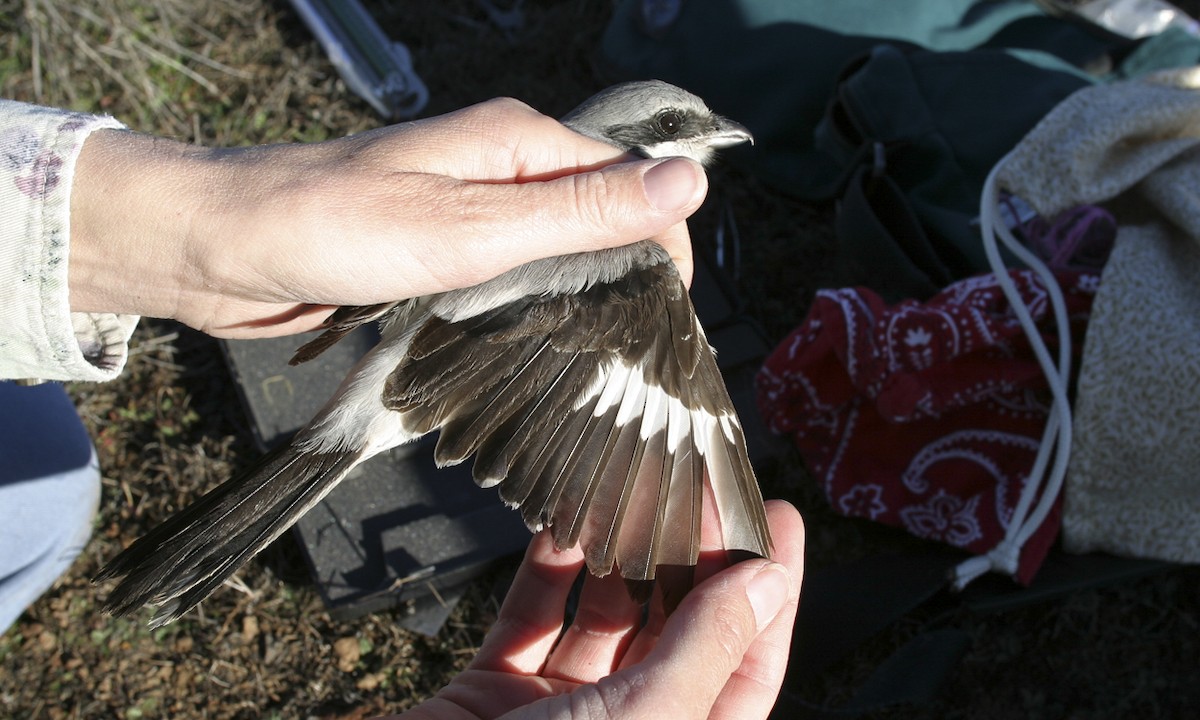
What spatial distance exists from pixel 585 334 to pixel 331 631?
52.0 inches

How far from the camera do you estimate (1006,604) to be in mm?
2533

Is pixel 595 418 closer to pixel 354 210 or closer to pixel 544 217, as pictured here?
pixel 544 217

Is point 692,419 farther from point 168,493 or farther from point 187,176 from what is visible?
point 168,493

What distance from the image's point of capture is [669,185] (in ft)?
6.01

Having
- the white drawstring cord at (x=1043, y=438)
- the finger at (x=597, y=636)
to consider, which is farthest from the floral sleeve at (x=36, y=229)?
the white drawstring cord at (x=1043, y=438)

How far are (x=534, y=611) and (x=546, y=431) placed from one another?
510 millimetres

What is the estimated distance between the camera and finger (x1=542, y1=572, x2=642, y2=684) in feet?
6.56

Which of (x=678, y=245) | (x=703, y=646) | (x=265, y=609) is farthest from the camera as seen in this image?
(x=265, y=609)

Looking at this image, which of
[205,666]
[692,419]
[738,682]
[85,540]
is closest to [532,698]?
[738,682]

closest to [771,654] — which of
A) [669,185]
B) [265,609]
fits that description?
[669,185]

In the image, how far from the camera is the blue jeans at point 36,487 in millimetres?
2344

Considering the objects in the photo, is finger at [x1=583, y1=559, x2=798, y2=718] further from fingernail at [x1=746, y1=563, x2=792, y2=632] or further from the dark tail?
the dark tail

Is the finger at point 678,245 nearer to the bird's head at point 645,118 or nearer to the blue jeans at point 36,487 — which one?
the bird's head at point 645,118

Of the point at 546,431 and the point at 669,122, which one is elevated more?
the point at 669,122
